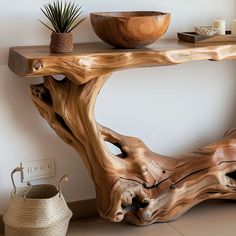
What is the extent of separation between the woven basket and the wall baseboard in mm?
264

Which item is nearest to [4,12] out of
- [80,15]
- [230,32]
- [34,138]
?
[80,15]

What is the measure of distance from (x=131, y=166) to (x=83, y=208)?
1.05ft

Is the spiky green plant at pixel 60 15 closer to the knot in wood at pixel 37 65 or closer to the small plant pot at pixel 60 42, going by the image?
the small plant pot at pixel 60 42

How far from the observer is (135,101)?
7.55 ft

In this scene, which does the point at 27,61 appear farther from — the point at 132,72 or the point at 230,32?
the point at 230,32

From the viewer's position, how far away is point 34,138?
2.15 metres

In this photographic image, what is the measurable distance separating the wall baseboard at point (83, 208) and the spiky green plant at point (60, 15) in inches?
29.6

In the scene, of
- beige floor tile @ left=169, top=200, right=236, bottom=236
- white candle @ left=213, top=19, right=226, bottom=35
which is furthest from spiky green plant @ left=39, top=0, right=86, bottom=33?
beige floor tile @ left=169, top=200, right=236, bottom=236

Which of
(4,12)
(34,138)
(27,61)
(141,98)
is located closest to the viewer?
(27,61)

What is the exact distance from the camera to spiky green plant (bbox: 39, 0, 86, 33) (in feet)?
6.19

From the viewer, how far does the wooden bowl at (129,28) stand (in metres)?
1.90

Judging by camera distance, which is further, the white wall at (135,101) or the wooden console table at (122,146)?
the white wall at (135,101)

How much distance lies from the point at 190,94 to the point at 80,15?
641 mm

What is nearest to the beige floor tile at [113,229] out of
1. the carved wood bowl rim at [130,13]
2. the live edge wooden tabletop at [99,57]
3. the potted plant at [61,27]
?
the live edge wooden tabletop at [99,57]
